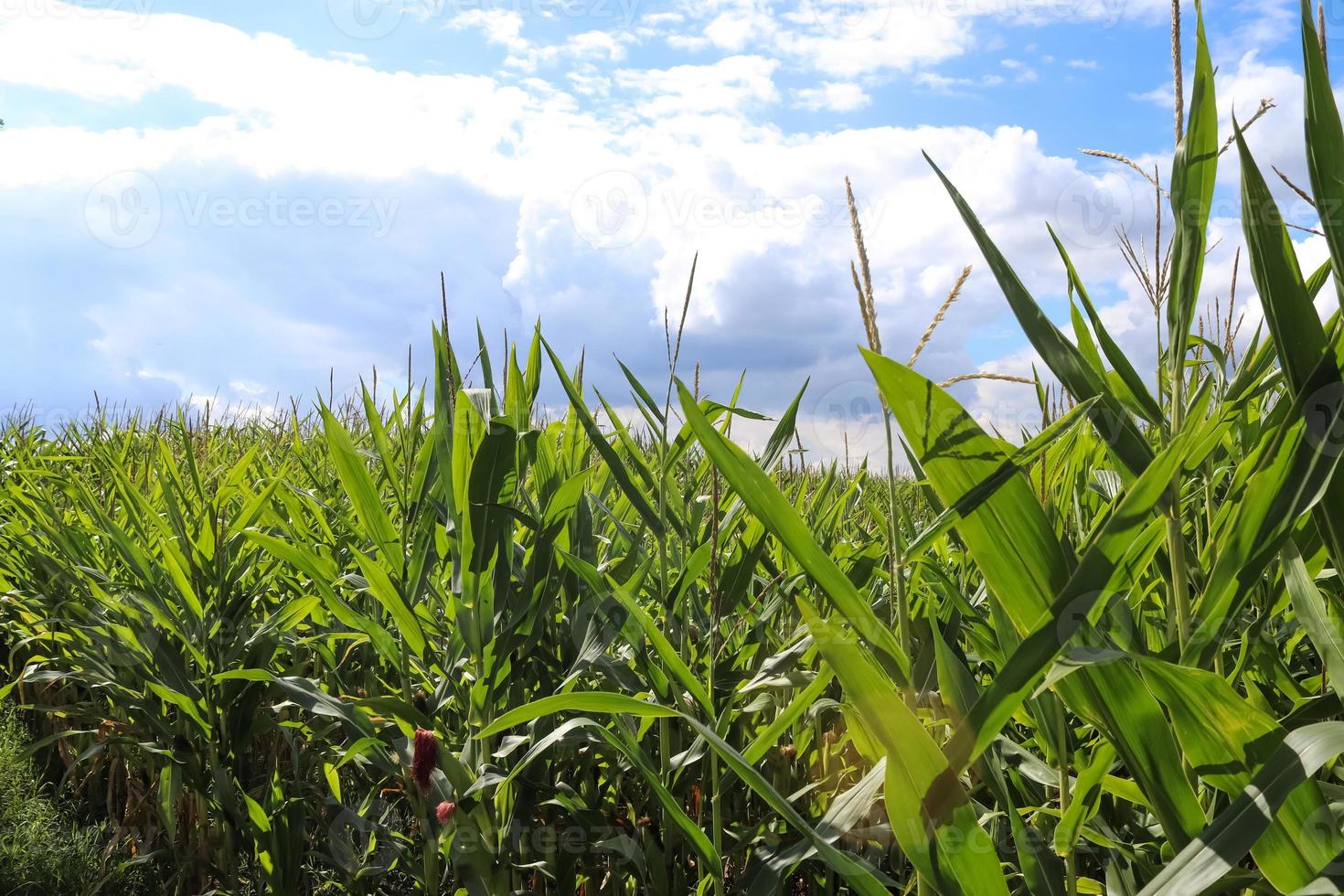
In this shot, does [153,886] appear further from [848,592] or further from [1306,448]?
[1306,448]

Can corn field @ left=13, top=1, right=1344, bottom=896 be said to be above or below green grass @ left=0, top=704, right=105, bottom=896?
above

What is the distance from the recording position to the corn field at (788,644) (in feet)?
1.70

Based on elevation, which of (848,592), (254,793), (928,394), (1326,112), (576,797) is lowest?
(254,793)

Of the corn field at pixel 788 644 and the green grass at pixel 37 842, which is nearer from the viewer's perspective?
the corn field at pixel 788 644

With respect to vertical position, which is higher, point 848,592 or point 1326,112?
point 1326,112

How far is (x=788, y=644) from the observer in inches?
50.2

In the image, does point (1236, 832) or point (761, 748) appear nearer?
point (1236, 832)

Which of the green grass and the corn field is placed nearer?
the corn field

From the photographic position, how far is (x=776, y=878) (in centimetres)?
90

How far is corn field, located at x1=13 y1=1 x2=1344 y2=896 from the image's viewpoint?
52cm

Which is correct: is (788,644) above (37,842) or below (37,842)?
above

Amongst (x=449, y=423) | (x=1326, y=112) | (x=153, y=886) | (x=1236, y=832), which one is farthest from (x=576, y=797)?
(x=153, y=886)

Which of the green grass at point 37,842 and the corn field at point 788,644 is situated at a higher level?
the corn field at point 788,644

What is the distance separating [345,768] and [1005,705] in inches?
59.7
